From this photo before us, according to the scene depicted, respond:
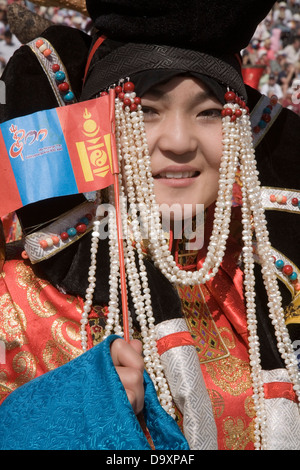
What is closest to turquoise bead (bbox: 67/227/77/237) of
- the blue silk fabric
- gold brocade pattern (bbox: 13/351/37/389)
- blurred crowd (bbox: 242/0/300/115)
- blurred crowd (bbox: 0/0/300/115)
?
gold brocade pattern (bbox: 13/351/37/389)

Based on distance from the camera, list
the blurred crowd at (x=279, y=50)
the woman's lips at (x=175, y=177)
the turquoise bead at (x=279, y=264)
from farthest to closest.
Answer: the blurred crowd at (x=279, y=50) → the turquoise bead at (x=279, y=264) → the woman's lips at (x=175, y=177)

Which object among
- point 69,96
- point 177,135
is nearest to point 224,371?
point 177,135

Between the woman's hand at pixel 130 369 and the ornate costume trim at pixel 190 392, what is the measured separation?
254 mm

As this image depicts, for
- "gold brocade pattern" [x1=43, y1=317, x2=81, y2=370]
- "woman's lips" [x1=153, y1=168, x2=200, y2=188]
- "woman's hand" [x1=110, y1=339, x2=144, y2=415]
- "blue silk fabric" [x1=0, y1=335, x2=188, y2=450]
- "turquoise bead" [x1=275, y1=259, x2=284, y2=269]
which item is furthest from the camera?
"turquoise bead" [x1=275, y1=259, x2=284, y2=269]

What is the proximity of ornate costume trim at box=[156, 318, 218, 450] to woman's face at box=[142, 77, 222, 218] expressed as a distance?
1.32 ft

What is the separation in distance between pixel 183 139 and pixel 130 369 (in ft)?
2.22

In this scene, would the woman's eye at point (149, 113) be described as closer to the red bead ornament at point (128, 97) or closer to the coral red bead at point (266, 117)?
the red bead ornament at point (128, 97)

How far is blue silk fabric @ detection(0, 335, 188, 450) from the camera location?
1386 millimetres

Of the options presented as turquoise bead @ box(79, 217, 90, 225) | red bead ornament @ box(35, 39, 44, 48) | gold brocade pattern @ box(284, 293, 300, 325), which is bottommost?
gold brocade pattern @ box(284, 293, 300, 325)

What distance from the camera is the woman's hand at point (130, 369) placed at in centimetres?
150

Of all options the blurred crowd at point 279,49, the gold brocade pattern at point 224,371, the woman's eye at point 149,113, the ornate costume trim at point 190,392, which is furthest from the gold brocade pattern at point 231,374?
the blurred crowd at point 279,49

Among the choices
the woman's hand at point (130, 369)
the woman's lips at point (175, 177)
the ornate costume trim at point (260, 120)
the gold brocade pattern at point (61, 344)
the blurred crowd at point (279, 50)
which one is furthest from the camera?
the blurred crowd at point (279, 50)

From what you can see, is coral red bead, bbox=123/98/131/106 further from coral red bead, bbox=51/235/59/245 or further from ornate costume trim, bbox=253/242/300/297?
ornate costume trim, bbox=253/242/300/297

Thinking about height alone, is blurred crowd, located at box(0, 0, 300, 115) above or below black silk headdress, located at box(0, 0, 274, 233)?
below
